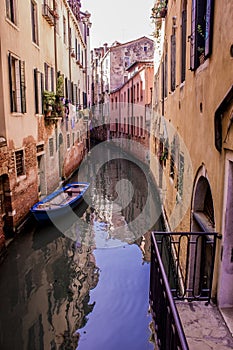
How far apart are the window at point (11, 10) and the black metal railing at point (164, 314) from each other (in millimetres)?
8350

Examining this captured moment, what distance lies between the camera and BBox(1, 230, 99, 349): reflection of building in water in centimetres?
578

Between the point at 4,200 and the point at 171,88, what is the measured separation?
5.59 m

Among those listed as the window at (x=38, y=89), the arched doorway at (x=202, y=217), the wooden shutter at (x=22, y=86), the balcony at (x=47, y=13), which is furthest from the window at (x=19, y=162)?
the arched doorway at (x=202, y=217)

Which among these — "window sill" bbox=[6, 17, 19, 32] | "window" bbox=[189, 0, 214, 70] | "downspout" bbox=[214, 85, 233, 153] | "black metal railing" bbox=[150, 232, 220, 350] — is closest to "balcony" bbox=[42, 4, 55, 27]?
"window sill" bbox=[6, 17, 19, 32]

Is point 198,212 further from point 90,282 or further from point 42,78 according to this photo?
point 42,78

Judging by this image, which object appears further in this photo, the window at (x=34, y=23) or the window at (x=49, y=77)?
the window at (x=49, y=77)

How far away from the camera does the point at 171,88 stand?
962 centimetres

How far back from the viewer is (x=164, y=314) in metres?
2.99

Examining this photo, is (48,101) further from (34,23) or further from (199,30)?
(199,30)

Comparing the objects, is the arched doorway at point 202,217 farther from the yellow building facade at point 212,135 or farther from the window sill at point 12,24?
the window sill at point 12,24

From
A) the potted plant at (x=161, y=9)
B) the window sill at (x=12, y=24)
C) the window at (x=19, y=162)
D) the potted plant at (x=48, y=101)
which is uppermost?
the potted plant at (x=161, y=9)

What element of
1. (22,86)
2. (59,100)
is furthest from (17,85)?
(59,100)

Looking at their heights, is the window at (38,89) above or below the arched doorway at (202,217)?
above

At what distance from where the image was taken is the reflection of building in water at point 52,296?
578 centimetres
